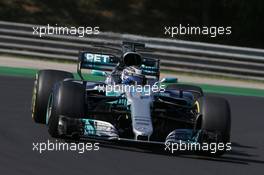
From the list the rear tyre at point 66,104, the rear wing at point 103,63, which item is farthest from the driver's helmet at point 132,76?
the rear tyre at point 66,104

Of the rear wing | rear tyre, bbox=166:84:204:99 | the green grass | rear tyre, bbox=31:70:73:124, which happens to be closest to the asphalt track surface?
rear tyre, bbox=31:70:73:124

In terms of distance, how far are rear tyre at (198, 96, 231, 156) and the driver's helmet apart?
1.06m

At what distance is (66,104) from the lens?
38.0ft

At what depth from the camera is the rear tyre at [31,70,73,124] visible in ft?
43.2

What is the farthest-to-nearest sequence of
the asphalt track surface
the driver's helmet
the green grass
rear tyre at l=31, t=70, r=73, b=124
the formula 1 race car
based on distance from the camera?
the green grass, rear tyre at l=31, t=70, r=73, b=124, the driver's helmet, the formula 1 race car, the asphalt track surface

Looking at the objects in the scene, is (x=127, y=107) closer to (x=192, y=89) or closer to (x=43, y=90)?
(x=43, y=90)

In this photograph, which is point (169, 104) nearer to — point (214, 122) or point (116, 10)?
point (214, 122)

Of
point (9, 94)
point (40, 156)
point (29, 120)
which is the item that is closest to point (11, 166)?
point (40, 156)

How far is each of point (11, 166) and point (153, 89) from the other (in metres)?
3.22

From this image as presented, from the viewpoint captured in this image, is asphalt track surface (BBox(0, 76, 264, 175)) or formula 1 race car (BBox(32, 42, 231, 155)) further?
formula 1 race car (BBox(32, 42, 231, 155))

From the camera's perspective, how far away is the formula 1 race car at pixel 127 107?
11.5m

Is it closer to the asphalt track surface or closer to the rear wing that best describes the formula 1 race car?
the rear wing

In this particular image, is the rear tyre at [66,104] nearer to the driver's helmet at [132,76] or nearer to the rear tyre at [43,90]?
the driver's helmet at [132,76]

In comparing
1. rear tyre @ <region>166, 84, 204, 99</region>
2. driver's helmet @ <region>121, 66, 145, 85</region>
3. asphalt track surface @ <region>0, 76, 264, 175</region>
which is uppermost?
driver's helmet @ <region>121, 66, 145, 85</region>
